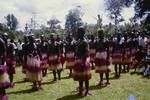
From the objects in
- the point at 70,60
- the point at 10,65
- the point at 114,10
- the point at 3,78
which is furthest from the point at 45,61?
the point at 114,10

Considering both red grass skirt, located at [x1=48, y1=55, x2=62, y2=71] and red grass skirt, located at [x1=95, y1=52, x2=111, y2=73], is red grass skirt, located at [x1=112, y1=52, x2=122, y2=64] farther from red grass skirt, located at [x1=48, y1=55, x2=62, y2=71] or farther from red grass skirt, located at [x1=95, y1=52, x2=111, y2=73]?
red grass skirt, located at [x1=95, y1=52, x2=111, y2=73]

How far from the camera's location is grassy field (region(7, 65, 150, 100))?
1548cm

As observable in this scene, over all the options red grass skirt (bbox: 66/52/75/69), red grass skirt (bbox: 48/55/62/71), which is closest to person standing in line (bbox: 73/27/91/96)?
red grass skirt (bbox: 48/55/62/71)

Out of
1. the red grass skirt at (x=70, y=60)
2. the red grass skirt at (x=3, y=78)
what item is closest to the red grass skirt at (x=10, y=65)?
the red grass skirt at (x=70, y=60)

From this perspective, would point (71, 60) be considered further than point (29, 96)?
Yes

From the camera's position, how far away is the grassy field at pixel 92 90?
610 inches

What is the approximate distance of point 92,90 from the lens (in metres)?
16.8

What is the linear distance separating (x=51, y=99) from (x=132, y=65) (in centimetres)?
1080

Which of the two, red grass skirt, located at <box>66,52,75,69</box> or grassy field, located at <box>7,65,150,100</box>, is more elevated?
red grass skirt, located at <box>66,52,75,69</box>

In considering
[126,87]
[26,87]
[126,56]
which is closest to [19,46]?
[126,56]

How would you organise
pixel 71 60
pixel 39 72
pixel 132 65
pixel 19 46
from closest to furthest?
pixel 39 72 < pixel 71 60 < pixel 132 65 < pixel 19 46

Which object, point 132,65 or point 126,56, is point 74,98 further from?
point 132,65

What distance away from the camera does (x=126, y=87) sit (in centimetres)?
1761

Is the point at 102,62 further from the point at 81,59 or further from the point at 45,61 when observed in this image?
the point at 45,61
